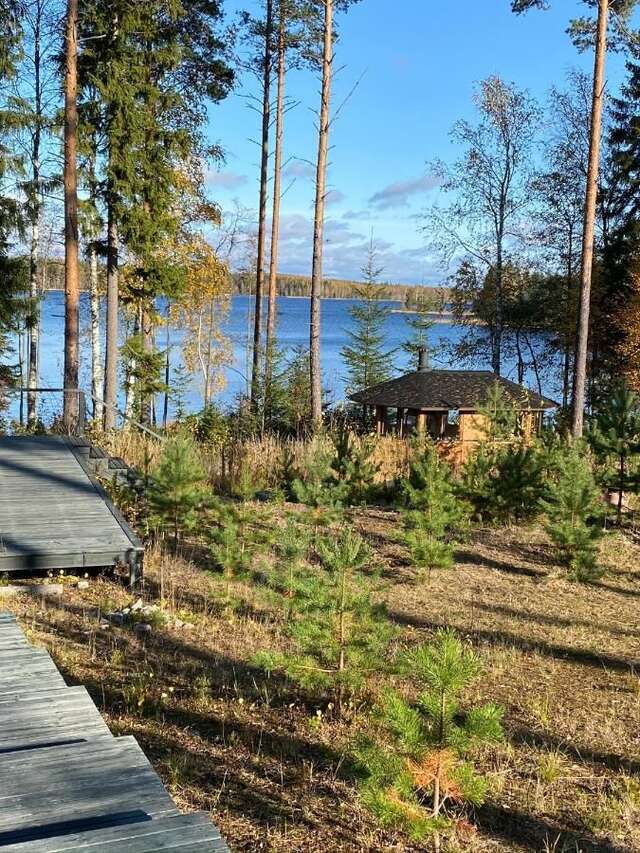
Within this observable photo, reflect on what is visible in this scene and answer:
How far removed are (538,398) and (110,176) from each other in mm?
12287

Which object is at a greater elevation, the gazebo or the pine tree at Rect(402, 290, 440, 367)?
the pine tree at Rect(402, 290, 440, 367)

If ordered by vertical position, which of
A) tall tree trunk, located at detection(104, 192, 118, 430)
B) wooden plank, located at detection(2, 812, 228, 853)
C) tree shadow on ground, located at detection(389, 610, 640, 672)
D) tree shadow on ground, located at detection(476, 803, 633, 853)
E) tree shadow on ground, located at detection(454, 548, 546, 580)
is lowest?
tree shadow on ground, located at detection(454, 548, 546, 580)

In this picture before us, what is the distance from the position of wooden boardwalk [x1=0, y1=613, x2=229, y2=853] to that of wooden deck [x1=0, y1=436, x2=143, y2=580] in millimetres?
4679

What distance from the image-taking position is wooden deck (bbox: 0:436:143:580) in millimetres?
8797

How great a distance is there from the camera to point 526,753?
4949 mm

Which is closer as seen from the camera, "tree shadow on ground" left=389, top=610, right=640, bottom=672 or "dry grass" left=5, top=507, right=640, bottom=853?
"dry grass" left=5, top=507, right=640, bottom=853

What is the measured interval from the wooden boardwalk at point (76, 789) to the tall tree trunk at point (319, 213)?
13.4 meters

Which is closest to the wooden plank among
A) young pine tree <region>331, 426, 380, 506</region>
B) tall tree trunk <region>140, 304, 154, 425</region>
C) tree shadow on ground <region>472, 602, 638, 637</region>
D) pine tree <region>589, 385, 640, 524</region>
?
tree shadow on ground <region>472, 602, 638, 637</region>

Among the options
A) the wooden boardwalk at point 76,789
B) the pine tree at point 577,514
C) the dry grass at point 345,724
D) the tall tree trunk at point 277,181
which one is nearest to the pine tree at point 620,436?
the pine tree at point 577,514

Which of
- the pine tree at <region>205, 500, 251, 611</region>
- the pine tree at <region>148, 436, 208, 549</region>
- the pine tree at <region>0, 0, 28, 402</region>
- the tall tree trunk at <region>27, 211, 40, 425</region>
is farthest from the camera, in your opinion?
the tall tree trunk at <region>27, 211, 40, 425</region>

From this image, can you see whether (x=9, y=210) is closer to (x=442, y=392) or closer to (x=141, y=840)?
(x=442, y=392)

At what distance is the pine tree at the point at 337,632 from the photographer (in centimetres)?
523

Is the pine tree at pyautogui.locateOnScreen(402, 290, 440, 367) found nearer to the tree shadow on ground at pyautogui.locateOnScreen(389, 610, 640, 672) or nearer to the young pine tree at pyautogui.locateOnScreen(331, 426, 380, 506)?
the young pine tree at pyautogui.locateOnScreen(331, 426, 380, 506)

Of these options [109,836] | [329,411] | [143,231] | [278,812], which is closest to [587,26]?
[143,231]
